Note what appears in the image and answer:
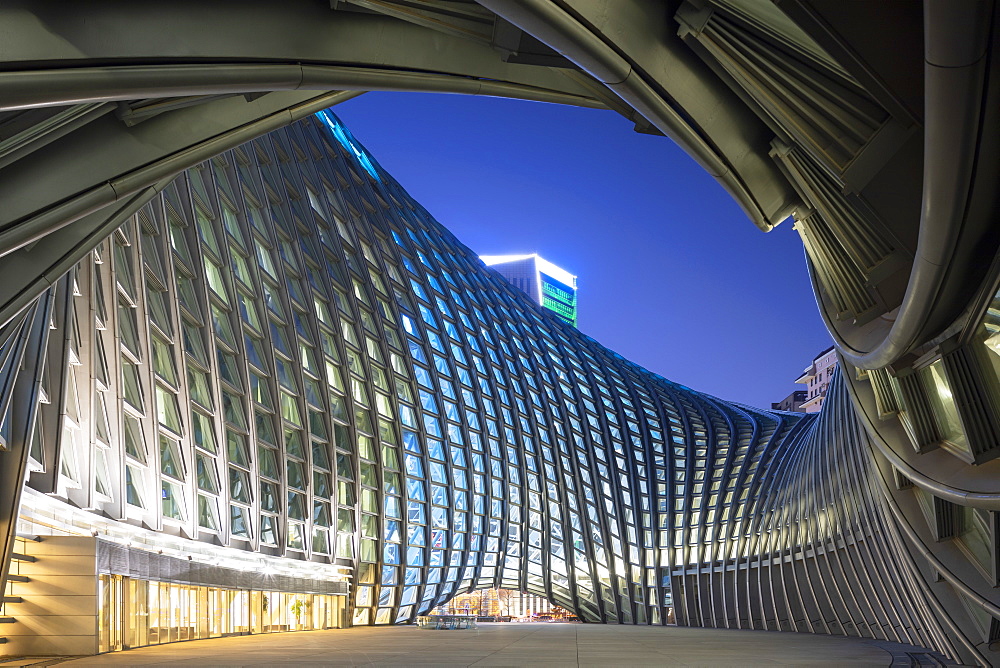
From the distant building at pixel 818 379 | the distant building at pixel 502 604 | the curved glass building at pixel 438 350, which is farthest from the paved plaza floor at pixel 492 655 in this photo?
the distant building at pixel 818 379

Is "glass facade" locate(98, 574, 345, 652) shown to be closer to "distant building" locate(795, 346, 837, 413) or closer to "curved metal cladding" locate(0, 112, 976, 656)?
"curved metal cladding" locate(0, 112, 976, 656)

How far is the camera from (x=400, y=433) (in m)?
45.3

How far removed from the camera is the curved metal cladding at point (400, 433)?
2455cm

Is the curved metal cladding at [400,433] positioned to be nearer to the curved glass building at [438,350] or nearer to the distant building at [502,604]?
the curved glass building at [438,350]

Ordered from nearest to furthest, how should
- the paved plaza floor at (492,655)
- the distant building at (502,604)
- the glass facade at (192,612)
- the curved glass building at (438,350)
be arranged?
1. the curved glass building at (438,350)
2. the paved plaza floor at (492,655)
3. the glass facade at (192,612)
4. the distant building at (502,604)

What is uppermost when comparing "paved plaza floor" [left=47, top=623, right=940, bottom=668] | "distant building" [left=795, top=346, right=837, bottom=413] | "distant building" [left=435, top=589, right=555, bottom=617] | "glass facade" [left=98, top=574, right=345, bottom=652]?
"distant building" [left=795, top=346, right=837, bottom=413]

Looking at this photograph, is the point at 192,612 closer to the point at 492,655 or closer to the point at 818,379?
the point at 492,655

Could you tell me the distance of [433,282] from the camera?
53219 millimetres

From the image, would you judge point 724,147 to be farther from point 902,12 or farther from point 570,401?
point 570,401

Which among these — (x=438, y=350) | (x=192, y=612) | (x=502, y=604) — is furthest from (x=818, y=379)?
(x=192, y=612)

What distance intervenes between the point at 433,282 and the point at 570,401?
52.1 feet

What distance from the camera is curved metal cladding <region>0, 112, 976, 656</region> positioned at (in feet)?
80.5

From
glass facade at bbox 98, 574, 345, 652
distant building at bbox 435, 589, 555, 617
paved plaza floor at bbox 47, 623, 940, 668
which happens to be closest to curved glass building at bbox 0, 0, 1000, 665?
glass facade at bbox 98, 574, 345, 652

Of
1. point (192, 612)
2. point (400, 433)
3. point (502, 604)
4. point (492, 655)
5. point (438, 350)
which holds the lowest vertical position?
point (502, 604)
